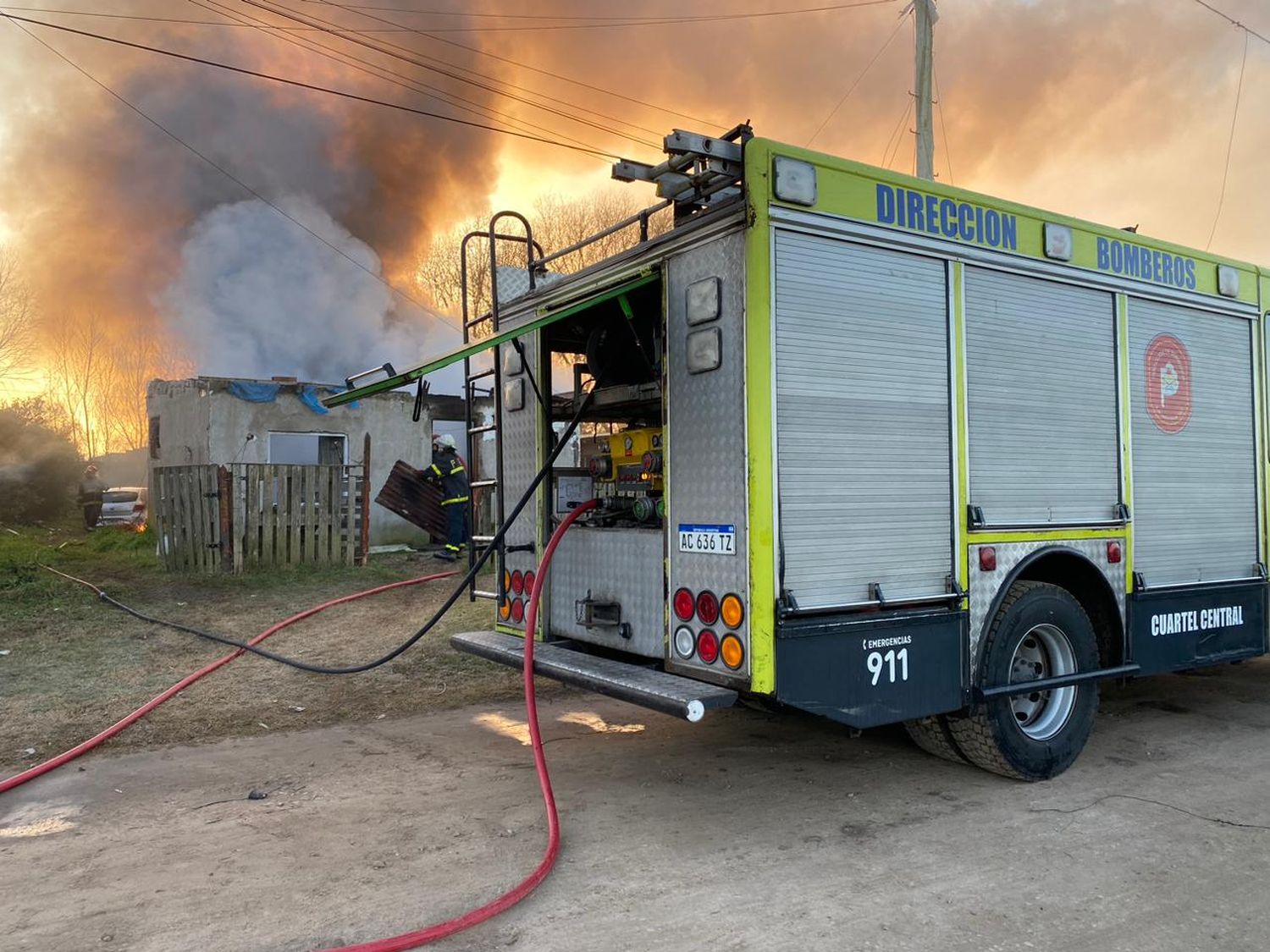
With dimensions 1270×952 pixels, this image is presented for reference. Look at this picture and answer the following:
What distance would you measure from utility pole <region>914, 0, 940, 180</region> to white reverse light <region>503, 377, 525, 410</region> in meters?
9.67

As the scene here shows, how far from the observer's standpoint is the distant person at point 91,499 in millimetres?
24297

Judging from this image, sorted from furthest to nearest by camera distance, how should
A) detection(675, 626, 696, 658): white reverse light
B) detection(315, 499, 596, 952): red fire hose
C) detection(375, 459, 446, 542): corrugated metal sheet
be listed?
detection(375, 459, 446, 542): corrugated metal sheet
detection(675, 626, 696, 658): white reverse light
detection(315, 499, 596, 952): red fire hose

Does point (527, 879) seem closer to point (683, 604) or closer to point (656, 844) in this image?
point (656, 844)

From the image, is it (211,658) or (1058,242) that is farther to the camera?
(211,658)

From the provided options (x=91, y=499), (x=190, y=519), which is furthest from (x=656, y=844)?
(x=91, y=499)

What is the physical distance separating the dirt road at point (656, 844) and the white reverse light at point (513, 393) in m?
2.12

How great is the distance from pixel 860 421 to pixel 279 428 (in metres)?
13.8

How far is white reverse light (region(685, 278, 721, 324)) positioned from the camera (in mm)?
4191

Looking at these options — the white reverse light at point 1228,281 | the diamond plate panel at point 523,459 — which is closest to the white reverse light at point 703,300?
the diamond plate panel at point 523,459

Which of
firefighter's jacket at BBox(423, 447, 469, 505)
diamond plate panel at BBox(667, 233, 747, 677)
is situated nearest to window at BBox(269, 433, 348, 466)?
firefighter's jacket at BBox(423, 447, 469, 505)

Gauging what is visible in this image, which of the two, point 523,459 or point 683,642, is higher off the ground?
point 523,459

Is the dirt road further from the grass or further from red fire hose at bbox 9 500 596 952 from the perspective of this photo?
the grass

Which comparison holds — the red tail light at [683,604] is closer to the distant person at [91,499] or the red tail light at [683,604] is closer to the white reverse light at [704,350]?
the white reverse light at [704,350]

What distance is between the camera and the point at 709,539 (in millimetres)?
4188
